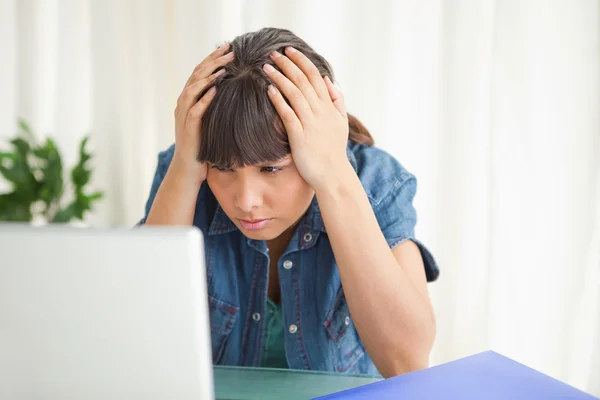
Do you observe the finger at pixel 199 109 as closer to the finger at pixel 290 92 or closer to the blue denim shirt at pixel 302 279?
the finger at pixel 290 92

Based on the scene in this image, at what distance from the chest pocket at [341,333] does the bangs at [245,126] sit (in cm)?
35

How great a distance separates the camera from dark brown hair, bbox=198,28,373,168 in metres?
0.87

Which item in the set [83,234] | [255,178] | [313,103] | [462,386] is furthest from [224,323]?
[83,234]

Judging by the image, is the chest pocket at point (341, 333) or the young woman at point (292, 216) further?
the chest pocket at point (341, 333)

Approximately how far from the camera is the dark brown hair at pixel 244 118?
0.87 m

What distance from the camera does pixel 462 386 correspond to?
628mm

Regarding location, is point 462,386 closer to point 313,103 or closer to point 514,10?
point 313,103

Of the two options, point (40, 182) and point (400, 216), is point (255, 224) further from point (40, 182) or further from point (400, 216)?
point (40, 182)

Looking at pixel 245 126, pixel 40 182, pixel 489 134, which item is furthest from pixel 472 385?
pixel 40 182

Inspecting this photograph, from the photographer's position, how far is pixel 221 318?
113 cm

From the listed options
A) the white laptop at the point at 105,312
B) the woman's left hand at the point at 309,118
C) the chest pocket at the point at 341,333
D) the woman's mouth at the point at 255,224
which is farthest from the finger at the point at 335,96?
the white laptop at the point at 105,312

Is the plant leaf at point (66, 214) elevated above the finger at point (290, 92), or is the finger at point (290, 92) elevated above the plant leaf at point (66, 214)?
the finger at point (290, 92)

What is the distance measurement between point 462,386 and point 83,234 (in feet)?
1.40

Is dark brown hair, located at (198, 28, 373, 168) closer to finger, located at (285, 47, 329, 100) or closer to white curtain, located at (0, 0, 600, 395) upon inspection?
finger, located at (285, 47, 329, 100)
